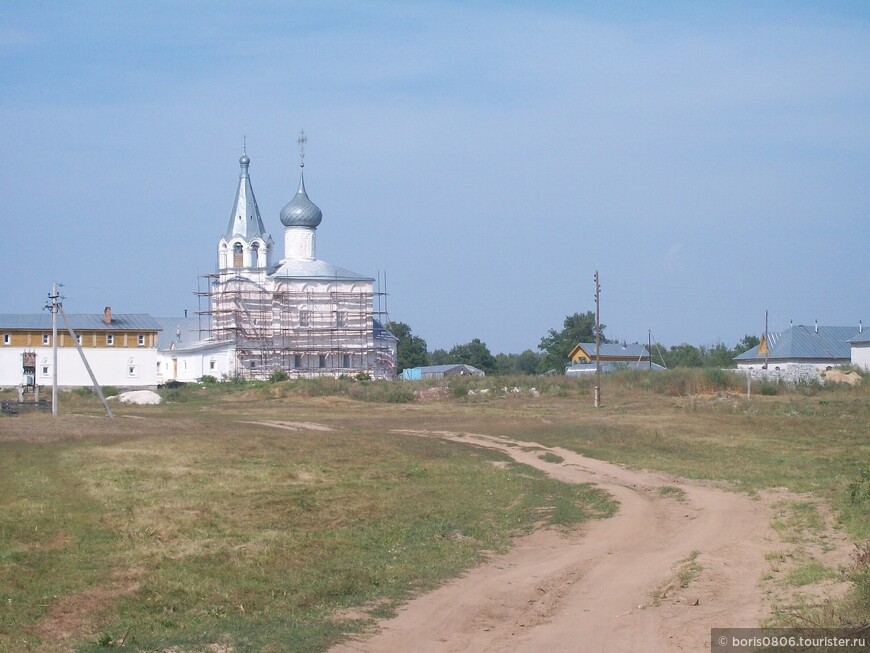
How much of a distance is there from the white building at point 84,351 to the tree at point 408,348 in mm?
37565

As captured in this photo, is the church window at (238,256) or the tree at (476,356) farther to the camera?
the tree at (476,356)

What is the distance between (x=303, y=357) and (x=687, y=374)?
27554 mm

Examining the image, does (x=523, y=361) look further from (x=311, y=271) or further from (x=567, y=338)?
(x=311, y=271)

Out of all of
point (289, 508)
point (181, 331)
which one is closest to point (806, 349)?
point (181, 331)

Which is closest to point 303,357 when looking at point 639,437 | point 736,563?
point 639,437

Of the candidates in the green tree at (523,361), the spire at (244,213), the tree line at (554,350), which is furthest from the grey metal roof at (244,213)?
the green tree at (523,361)

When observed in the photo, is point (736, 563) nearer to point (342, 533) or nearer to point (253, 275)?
point (342, 533)

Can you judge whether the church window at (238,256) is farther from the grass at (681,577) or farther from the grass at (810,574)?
the grass at (810,574)

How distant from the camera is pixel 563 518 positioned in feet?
55.4

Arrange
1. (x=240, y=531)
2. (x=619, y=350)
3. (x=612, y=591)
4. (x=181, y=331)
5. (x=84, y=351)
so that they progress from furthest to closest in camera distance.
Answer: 1. (x=619, y=350)
2. (x=181, y=331)
3. (x=84, y=351)
4. (x=240, y=531)
5. (x=612, y=591)

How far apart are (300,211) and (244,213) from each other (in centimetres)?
395

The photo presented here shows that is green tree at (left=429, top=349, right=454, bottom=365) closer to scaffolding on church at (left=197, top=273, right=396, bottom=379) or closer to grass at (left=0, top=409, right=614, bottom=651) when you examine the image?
scaffolding on church at (left=197, top=273, right=396, bottom=379)

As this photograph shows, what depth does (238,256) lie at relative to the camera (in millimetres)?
77688

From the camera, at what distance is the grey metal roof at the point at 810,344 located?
7544cm
